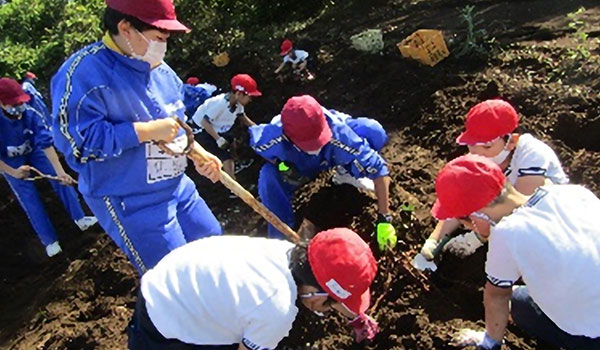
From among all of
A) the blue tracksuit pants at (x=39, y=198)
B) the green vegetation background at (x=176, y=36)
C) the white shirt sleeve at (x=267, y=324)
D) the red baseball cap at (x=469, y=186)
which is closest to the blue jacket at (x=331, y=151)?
the red baseball cap at (x=469, y=186)

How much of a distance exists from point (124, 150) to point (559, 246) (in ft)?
6.59

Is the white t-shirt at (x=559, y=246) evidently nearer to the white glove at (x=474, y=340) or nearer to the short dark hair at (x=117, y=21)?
the white glove at (x=474, y=340)

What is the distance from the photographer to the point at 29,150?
5.03 meters

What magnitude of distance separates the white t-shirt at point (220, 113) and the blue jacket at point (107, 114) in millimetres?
2061

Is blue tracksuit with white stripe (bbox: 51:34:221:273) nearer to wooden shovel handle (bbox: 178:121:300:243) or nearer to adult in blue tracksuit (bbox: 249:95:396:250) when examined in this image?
wooden shovel handle (bbox: 178:121:300:243)

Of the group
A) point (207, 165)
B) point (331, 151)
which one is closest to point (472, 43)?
point (331, 151)

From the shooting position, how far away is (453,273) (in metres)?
3.86

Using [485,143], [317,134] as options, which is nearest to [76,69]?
[317,134]

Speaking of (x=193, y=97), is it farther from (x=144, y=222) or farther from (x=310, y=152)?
(x=144, y=222)

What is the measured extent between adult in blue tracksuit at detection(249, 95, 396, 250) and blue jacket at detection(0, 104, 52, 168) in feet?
6.83

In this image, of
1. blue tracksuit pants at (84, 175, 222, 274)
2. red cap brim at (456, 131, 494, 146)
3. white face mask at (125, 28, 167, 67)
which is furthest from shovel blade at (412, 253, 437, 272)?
white face mask at (125, 28, 167, 67)

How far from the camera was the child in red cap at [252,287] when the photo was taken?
89.0 inches

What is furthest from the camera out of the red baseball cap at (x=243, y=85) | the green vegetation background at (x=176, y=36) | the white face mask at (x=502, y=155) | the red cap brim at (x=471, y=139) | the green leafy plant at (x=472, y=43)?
the green vegetation background at (x=176, y=36)

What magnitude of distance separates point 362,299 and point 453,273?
1625mm
